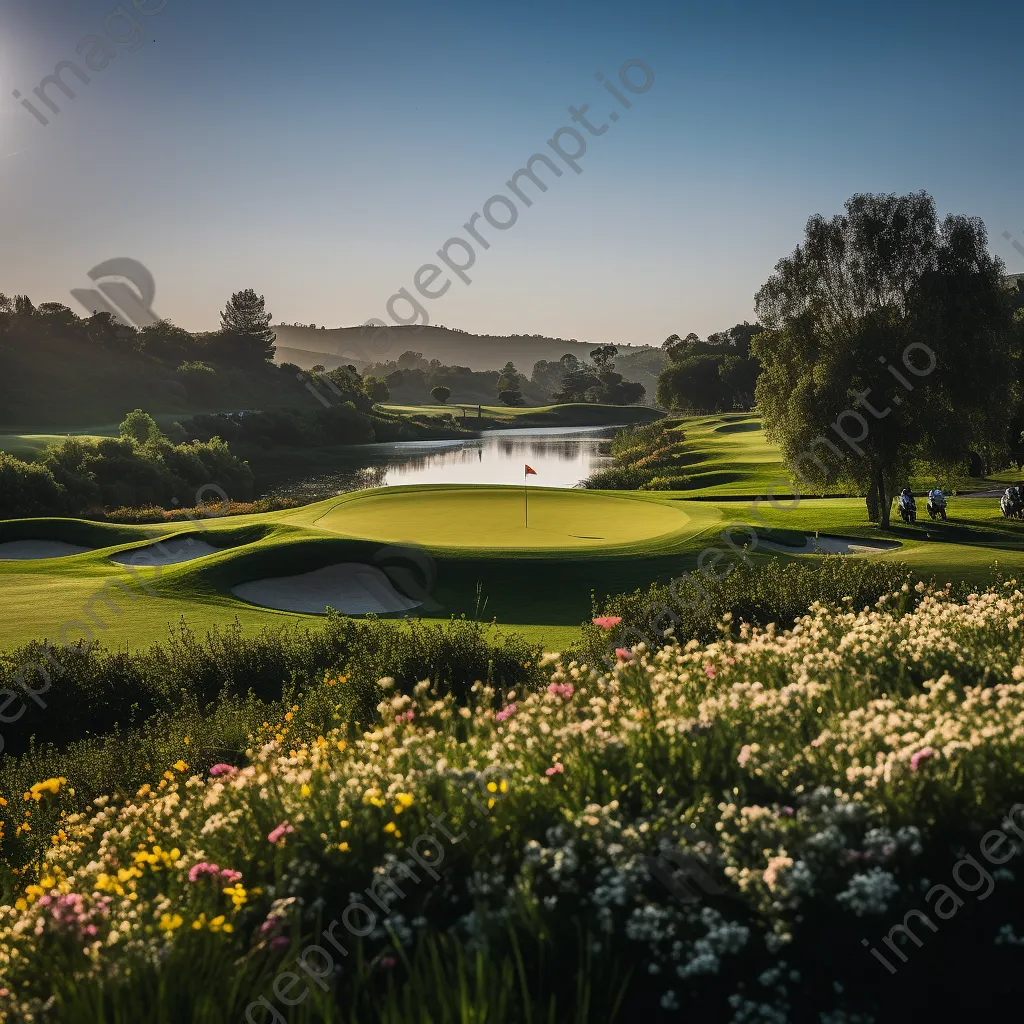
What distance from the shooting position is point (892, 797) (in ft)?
13.4

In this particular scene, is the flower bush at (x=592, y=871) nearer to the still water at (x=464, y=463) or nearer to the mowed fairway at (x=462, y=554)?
the mowed fairway at (x=462, y=554)

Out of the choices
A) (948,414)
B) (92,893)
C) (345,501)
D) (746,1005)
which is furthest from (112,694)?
(948,414)

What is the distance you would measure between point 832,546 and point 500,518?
8.25 meters

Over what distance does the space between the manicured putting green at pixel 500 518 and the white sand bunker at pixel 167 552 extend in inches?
121

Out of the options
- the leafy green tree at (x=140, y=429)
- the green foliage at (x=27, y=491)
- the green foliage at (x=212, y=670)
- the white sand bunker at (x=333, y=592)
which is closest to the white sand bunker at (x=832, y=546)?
the white sand bunker at (x=333, y=592)

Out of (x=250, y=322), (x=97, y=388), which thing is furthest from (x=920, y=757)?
(x=250, y=322)

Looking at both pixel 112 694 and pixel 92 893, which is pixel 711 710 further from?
pixel 112 694

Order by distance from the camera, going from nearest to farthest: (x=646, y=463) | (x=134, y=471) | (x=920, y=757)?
1. (x=920, y=757)
2. (x=134, y=471)
3. (x=646, y=463)

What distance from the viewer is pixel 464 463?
72500 millimetres

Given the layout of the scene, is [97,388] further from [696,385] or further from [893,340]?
[893,340]

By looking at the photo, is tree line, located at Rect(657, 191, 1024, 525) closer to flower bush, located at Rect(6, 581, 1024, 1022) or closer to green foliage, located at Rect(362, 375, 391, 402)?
flower bush, located at Rect(6, 581, 1024, 1022)

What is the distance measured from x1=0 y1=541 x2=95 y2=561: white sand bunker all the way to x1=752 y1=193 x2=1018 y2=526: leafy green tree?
21318mm

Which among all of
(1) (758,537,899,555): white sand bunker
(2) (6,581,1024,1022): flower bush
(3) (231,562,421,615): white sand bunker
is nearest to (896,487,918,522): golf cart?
(1) (758,537,899,555): white sand bunker

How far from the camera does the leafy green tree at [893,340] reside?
23891 mm
